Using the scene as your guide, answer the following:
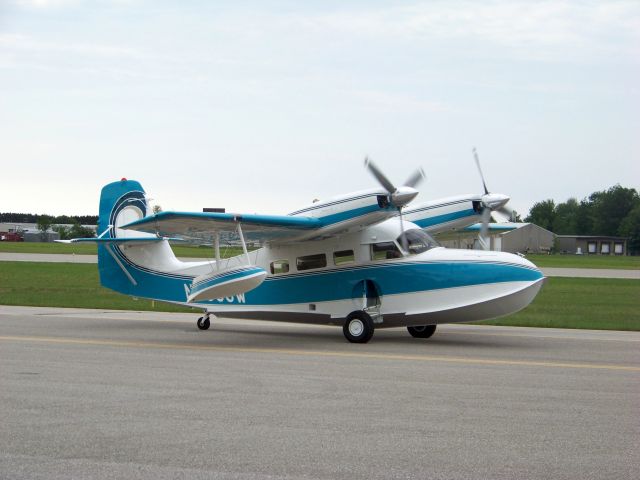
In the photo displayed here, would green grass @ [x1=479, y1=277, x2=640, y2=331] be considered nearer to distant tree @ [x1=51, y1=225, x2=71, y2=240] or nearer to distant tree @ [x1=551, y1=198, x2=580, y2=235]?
distant tree @ [x1=51, y1=225, x2=71, y2=240]

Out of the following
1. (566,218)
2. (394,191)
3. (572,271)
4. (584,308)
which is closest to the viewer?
(394,191)

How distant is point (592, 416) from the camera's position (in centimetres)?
913

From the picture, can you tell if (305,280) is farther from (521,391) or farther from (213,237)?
(521,391)

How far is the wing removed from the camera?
16.2 m

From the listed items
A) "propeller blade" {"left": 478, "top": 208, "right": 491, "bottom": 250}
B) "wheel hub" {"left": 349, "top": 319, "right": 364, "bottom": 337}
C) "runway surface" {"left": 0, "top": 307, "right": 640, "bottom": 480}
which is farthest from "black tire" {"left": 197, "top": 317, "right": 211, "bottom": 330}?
"propeller blade" {"left": 478, "top": 208, "right": 491, "bottom": 250}

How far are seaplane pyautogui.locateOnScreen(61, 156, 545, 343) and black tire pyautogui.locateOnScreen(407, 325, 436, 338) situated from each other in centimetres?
2

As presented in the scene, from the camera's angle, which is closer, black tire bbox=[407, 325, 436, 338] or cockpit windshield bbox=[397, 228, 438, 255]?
cockpit windshield bbox=[397, 228, 438, 255]

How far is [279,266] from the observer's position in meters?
19.1

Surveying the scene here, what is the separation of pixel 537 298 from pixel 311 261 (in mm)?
16047

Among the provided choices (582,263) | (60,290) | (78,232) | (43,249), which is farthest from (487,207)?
(78,232)

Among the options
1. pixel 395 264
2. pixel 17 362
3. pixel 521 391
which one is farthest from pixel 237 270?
pixel 521 391

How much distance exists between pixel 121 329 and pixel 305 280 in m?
4.32

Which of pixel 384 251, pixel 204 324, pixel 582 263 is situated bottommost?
pixel 204 324

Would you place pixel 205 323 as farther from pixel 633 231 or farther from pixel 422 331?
pixel 633 231
